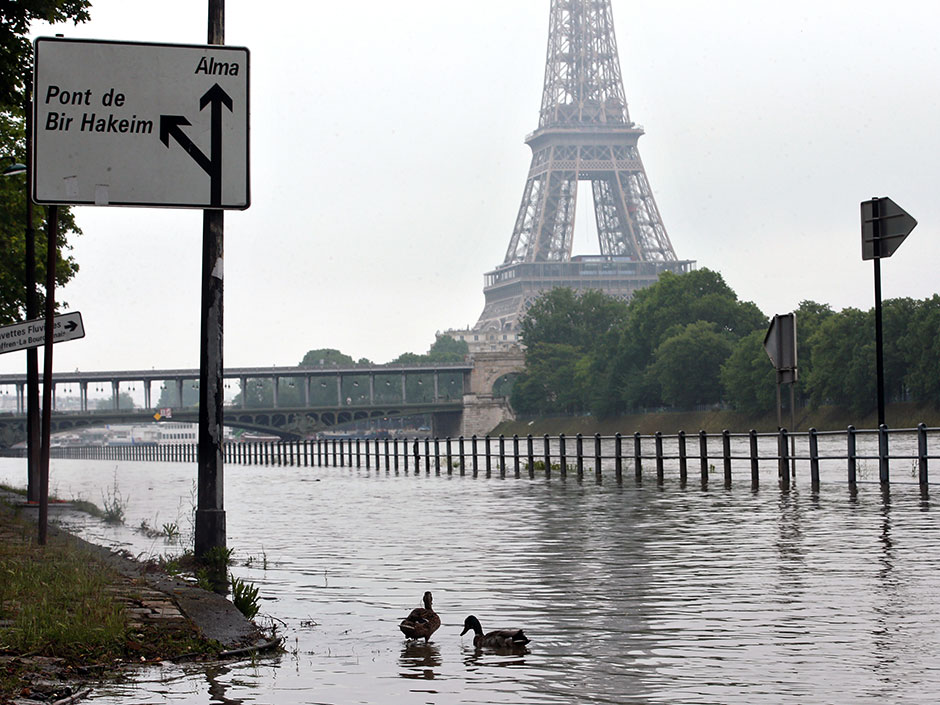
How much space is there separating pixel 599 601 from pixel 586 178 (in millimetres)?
176585

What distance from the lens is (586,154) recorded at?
185125mm

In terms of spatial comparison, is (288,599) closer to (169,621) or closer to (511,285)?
(169,621)

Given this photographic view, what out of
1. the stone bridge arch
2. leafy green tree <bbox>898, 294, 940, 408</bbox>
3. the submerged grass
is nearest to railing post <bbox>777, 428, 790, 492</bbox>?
the submerged grass

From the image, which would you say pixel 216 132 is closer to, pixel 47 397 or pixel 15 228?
pixel 47 397

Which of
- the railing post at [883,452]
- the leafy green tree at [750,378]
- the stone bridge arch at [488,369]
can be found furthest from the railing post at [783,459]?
the stone bridge arch at [488,369]

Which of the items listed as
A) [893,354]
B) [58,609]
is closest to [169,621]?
[58,609]

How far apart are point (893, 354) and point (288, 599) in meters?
78.4

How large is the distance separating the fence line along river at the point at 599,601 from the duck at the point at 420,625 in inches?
4.1

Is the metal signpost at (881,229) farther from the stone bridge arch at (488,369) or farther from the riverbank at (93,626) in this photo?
the stone bridge arch at (488,369)

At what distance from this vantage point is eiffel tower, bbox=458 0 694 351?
Answer: 604ft

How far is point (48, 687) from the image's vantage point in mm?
7367

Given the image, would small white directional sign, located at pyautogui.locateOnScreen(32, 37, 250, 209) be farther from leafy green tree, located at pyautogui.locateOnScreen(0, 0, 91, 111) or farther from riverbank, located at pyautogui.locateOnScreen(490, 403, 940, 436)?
riverbank, located at pyautogui.locateOnScreen(490, 403, 940, 436)

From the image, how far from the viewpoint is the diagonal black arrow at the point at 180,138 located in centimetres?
1295

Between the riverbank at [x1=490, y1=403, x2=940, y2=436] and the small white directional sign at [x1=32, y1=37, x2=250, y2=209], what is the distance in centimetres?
5174
